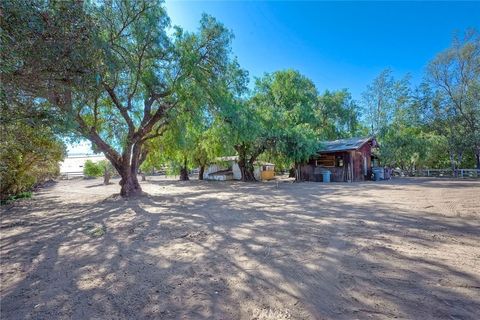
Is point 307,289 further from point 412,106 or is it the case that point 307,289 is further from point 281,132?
point 412,106

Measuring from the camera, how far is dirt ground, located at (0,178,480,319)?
2.56 meters

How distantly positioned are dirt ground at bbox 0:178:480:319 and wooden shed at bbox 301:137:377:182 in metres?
12.3

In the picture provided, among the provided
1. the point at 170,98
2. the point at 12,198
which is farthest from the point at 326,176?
the point at 12,198

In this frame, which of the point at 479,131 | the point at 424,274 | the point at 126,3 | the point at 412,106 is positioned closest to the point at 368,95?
the point at 412,106

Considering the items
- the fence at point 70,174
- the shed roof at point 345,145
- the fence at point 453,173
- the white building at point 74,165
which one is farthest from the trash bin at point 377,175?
the fence at point 70,174

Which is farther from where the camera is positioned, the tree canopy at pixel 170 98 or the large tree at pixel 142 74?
the large tree at pixel 142 74

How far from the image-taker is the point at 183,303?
271 cm

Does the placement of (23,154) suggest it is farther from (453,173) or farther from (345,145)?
(453,173)

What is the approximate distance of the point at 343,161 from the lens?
1906 centimetres

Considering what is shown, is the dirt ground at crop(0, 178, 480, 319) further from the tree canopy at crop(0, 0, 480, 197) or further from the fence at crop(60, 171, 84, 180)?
the fence at crop(60, 171, 84, 180)

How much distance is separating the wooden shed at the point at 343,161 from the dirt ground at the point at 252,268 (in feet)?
40.4

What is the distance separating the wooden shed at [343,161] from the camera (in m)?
18.7

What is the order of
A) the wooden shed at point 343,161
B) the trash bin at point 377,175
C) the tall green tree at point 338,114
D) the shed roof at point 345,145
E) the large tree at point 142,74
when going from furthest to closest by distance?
the tall green tree at point 338,114
the trash bin at point 377,175
the wooden shed at point 343,161
the shed roof at point 345,145
the large tree at point 142,74

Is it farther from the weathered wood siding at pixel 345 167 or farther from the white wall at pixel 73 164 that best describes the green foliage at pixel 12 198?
the white wall at pixel 73 164
